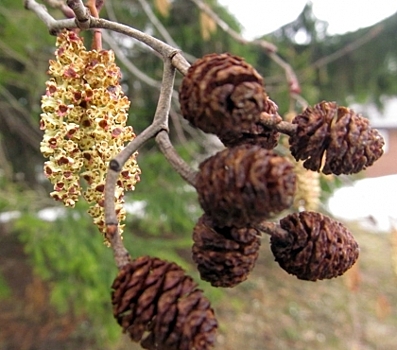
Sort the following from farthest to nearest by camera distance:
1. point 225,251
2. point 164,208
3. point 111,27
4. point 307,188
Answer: point 164,208 → point 307,188 → point 111,27 → point 225,251

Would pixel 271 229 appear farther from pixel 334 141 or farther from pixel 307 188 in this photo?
pixel 307 188

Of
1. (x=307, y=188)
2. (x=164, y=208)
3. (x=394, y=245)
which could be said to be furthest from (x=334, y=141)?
(x=164, y=208)

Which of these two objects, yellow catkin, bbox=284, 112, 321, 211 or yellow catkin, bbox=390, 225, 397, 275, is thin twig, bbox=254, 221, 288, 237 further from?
yellow catkin, bbox=390, 225, 397, 275

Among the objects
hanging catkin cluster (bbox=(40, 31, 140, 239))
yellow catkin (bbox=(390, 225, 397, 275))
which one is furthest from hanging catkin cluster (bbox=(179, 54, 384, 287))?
yellow catkin (bbox=(390, 225, 397, 275))

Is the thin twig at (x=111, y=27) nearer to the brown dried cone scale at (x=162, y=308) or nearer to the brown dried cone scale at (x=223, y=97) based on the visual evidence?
the brown dried cone scale at (x=223, y=97)

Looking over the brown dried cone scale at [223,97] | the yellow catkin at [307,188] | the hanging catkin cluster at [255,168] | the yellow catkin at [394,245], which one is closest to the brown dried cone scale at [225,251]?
the hanging catkin cluster at [255,168]

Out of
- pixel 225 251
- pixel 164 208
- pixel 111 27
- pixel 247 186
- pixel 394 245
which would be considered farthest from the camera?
pixel 164 208

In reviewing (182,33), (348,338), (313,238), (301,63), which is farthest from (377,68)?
(313,238)
